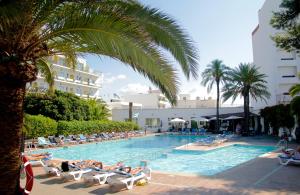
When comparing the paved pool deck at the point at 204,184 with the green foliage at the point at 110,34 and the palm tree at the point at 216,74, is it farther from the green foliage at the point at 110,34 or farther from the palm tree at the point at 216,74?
the palm tree at the point at 216,74

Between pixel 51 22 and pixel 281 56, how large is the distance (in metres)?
38.3

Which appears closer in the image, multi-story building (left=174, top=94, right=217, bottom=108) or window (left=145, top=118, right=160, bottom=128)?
window (left=145, top=118, right=160, bottom=128)

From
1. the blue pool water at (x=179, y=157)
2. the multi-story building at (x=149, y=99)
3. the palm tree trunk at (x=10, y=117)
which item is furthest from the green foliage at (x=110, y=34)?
the multi-story building at (x=149, y=99)

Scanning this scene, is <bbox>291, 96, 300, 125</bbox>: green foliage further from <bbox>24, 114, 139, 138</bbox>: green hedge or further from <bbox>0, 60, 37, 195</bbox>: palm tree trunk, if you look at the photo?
<bbox>0, 60, 37, 195</bbox>: palm tree trunk

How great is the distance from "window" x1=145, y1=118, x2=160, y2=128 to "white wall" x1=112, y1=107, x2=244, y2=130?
21.8 inches

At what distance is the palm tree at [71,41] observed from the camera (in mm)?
4691

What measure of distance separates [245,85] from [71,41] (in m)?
31.7

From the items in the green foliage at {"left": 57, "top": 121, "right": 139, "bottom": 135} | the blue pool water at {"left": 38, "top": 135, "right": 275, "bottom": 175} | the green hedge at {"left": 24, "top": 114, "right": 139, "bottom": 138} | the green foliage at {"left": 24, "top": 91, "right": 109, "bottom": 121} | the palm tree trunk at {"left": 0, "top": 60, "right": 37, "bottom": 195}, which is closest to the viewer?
the palm tree trunk at {"left": 0, "top": 60, "right": 37, "bottom": 195}

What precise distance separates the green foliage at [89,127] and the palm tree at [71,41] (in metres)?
22.9

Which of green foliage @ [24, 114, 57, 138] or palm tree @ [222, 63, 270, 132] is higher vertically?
palm tree @ [222, 63, 270, 132]

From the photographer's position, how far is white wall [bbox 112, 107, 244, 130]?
47359mm

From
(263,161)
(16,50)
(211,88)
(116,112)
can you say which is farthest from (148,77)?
(116,112)

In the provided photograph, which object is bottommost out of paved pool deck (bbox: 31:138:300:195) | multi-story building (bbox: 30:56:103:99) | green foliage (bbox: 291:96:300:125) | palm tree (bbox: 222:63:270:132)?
paved pool deck (bbox: 31:138:300:195)

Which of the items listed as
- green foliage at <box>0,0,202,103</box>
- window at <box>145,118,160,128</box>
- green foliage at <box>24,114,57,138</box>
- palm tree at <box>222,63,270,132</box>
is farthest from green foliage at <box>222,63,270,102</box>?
green foliage at <box>0,0,202,103</box>
